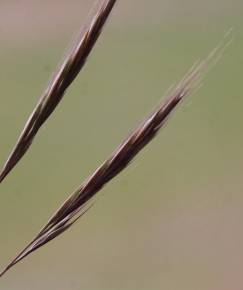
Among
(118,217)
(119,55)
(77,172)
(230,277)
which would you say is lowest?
(230,277)

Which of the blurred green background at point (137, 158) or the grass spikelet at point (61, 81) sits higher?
the grass spikelet at point (61, 81)

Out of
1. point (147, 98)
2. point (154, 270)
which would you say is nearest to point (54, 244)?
point (154, 270)

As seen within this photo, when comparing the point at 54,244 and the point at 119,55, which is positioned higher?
the point at 119,55

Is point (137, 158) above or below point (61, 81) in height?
below

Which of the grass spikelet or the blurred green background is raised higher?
the grass spikelet

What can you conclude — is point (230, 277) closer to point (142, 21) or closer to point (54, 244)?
point (54, 244)

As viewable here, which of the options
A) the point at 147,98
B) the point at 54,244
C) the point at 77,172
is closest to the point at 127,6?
the point at 147,98
